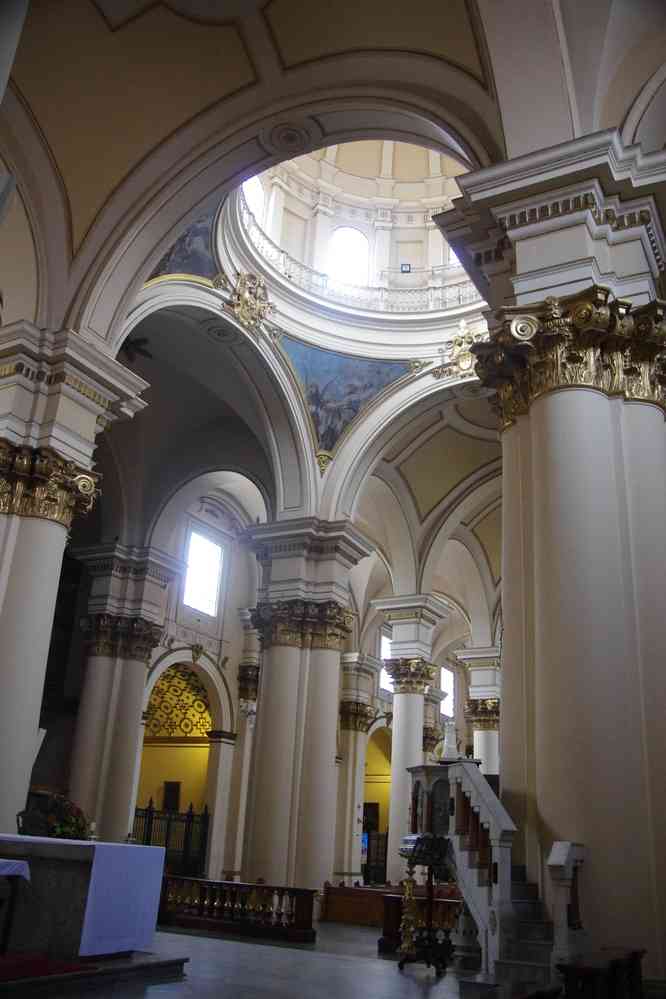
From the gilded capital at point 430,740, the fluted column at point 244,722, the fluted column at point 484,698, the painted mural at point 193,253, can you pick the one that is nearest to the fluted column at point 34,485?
the painted mural at point 193,253

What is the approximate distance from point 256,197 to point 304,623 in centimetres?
698

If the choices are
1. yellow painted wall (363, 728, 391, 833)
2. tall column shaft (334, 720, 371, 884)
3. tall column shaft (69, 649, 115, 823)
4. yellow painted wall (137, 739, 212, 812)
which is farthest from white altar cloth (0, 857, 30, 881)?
yellow painted wall (363, 728, 391, 833)

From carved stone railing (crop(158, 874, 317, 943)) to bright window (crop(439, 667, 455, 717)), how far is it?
58.3 ft

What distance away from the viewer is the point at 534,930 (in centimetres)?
516

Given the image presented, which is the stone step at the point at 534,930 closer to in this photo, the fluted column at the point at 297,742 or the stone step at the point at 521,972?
the stone step at the point at 521,972

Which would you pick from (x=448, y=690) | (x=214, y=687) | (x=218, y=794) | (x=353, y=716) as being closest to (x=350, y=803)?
(x=353, y=716)

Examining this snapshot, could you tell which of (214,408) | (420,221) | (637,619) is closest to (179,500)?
(214,408)

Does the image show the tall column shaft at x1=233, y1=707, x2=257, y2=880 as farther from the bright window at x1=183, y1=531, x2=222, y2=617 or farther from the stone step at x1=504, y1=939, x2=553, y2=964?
the stone step at x1=504, y1=939, x2=553, y2=964

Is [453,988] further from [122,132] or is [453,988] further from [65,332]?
[122,132]

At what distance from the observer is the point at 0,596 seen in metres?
8.30

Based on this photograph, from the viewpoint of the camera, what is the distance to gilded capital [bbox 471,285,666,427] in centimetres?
626

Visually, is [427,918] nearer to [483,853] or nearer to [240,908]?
[483,853]

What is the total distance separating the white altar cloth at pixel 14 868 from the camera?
16.3ft

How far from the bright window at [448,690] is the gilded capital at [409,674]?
12.7m
